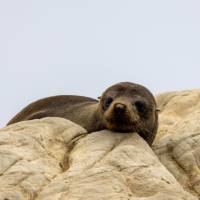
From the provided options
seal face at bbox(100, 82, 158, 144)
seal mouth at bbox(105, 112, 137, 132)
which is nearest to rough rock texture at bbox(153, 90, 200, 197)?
seal face at bbox(100, 82, 158, 144)

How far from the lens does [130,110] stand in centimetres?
1423

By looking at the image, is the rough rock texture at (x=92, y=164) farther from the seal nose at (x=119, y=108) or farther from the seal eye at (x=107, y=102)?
the seal eye at (x=107, y=102)

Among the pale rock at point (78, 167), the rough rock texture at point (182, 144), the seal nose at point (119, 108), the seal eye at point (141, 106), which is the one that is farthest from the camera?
the seal eye at point (141, 106)

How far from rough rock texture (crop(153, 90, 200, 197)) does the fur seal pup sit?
582 millimetres

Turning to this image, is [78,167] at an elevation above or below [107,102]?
below

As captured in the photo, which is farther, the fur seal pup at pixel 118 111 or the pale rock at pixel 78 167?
the fur seal pup at pixel 118 111

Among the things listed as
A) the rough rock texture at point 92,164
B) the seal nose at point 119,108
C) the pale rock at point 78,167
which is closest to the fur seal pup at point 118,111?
the seal nose at point 119,108

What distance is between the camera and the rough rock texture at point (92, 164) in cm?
1014

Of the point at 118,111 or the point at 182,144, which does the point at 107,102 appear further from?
the point at 182,144

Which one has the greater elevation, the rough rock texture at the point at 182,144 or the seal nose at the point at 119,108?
the seal nose at the point at 119,108

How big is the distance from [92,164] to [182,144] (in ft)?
11.6

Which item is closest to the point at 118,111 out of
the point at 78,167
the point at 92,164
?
the point at 92,164

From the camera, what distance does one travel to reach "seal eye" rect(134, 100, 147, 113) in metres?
15.0

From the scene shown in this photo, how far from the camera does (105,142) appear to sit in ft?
41.9
